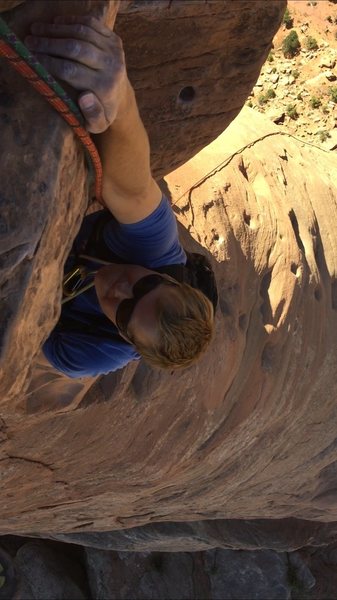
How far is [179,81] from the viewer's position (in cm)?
207

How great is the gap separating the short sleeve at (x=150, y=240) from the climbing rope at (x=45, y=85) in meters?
0.15

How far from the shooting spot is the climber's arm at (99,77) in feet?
4.14

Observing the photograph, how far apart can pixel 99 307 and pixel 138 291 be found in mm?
260

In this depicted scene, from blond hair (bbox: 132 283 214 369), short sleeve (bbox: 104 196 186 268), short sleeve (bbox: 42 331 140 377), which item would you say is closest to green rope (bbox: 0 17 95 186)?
short sleeve (bbox: 104 196 186 268)

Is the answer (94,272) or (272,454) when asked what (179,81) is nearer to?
(94,272)

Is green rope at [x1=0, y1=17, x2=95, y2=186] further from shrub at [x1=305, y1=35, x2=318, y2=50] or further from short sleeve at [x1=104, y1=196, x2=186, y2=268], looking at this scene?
shrub at [x1=305, y1=35, x2=318, y2=50]

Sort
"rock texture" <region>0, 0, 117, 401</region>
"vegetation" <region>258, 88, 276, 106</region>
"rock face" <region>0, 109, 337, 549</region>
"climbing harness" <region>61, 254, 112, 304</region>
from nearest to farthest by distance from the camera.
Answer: "rock texture" <region>0, 0, 117, 401</region> < "climbing harness" <region>61, 254, 112, 304</region> < "rock face" <region>0, 109, 337, 549</region> < "vegetation" <region>258, 88, 276, 106</region>

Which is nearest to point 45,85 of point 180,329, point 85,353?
point 180,329

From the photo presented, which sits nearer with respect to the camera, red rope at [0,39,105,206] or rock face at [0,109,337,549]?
red rope at [0,39,105,206]

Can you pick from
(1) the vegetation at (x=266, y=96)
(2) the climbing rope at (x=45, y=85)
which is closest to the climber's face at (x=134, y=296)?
(2) the climbing rope at (x=45, y=85)

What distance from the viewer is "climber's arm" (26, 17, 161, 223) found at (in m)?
1.26

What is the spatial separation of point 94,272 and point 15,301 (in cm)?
30

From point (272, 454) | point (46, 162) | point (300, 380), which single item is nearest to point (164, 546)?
point (272, 454)

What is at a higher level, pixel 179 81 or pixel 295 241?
pixel 179 81
